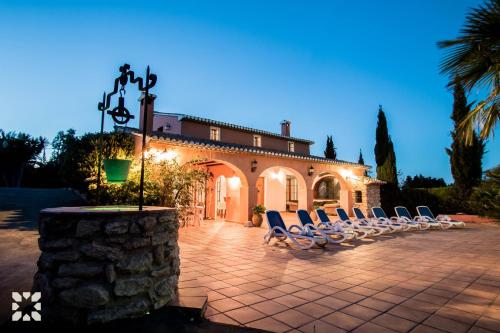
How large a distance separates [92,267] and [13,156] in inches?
1055

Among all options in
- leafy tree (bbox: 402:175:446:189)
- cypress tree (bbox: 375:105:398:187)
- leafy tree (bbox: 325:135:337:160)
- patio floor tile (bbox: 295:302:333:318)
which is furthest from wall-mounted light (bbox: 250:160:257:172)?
leafy tree (bbox: 325:135:337:160)

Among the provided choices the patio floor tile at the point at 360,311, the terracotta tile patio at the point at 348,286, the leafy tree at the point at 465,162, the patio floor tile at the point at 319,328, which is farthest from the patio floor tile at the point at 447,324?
the leafy tree at the point at 465,162

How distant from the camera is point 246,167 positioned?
1209 cm

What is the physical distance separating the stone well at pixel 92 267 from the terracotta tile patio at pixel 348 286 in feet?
2.93

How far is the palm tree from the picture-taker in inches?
108

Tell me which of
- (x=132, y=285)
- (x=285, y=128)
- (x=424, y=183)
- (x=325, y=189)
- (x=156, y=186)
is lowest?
(x=132, y=285)

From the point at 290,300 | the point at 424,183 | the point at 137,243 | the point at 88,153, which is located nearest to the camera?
the point at 137,243

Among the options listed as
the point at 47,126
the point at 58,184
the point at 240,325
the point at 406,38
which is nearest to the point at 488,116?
the point at 240,325

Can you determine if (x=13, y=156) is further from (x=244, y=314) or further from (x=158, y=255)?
(x=244, y=314)

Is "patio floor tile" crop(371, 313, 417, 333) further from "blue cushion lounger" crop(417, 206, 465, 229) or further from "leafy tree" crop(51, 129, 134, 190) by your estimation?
"blue cushion lounger" crop(417, 206, 465, 229)

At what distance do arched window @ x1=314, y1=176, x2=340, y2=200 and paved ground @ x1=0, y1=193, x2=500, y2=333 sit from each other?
17.2m

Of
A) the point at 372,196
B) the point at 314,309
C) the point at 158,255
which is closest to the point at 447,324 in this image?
the point at 314,309

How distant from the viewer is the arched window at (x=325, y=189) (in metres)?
24.1

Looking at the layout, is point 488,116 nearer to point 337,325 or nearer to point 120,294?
point 337,325
